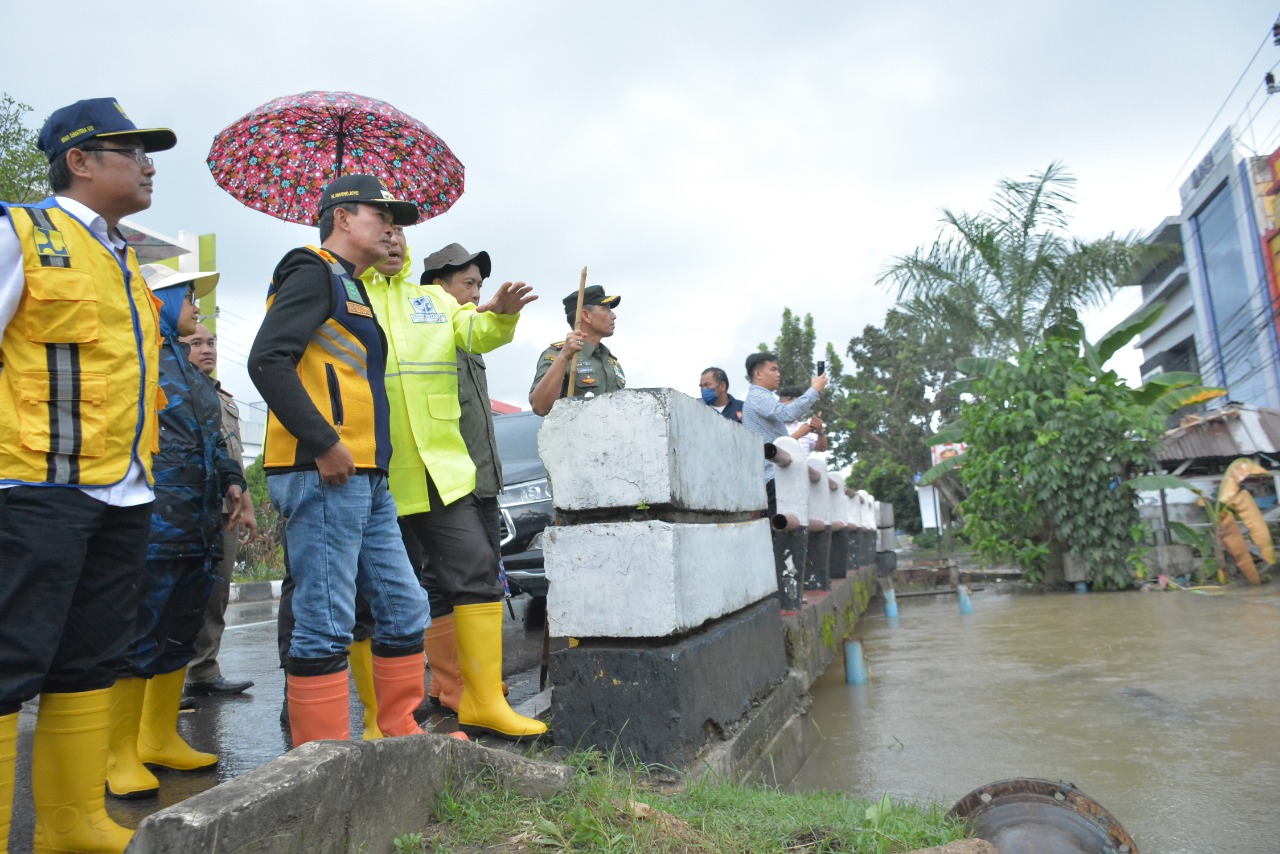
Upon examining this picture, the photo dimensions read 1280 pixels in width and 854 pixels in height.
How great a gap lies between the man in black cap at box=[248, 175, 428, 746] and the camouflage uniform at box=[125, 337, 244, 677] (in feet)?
1.52

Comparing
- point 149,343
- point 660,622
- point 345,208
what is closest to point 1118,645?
point 660,622

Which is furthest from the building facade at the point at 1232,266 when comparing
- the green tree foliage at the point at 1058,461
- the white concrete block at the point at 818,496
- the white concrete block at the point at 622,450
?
the white concrete block at the point at 622,450

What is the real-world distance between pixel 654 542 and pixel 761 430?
9.88 feet

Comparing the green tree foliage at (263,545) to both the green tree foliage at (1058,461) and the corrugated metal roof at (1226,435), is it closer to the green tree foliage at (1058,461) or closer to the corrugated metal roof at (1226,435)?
the green tree foliage at (1058,461)

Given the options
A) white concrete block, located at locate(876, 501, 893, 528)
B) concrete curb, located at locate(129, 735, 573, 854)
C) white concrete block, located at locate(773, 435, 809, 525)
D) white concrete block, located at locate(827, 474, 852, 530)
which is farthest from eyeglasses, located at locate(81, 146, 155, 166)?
white concrete block, located at locate(876, 501, 893, 528)

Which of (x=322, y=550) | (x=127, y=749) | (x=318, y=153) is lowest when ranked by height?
(x=127, y=749)

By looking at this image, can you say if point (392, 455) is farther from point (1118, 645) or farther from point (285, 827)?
point (1118, 645)

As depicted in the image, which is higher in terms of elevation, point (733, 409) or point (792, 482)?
point (733, 409)

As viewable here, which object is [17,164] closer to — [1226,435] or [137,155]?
[137,155]

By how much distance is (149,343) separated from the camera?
228 centimetres

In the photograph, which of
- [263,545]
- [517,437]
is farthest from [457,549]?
[263,545]

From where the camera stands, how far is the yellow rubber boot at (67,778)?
2033 millimetres

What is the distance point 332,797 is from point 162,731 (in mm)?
1491

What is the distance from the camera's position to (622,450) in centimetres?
307
